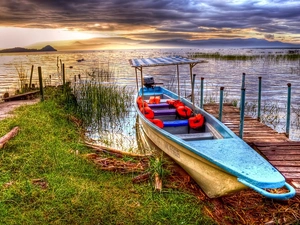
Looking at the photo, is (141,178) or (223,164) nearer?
(223,164)

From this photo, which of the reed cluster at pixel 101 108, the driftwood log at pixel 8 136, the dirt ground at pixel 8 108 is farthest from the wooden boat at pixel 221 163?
the dirt ground at pixel 8 108

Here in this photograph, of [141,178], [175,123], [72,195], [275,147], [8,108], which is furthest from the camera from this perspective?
[8,108]

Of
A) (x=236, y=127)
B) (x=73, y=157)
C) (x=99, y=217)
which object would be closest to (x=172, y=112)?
(x=236, y=127)

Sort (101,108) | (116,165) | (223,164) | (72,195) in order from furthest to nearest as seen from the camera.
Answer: (101,108) < (116,165) < (72,195) < (223,164)

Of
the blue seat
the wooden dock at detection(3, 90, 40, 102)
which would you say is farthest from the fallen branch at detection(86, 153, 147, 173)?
the wooden dock at detection(3, 90, 40, 102)

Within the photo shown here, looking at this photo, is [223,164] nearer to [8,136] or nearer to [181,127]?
[181,127]

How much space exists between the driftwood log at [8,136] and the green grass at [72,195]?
101mm

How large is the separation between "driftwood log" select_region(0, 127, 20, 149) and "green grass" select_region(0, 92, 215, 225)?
0.33 ft

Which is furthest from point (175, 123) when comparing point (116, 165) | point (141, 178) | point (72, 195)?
point (72, 195)

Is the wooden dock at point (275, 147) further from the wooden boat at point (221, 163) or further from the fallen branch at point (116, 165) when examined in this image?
the fallen branch at point (116, 165)

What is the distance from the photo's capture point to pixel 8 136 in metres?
6.87

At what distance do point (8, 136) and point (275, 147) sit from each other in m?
6.00

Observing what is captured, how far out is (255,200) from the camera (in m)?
5.19

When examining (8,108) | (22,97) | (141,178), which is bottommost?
(141,178)
